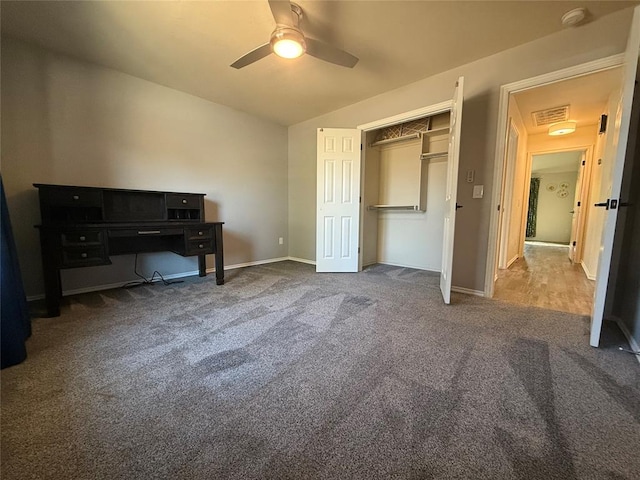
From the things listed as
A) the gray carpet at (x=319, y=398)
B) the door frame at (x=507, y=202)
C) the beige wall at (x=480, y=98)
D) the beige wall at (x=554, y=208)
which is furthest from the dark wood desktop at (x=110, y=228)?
the beige wall at (x=554, y=208)

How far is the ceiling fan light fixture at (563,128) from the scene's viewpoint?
3.89 metres

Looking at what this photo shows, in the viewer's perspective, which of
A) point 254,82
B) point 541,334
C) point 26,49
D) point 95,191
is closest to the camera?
point 541,334

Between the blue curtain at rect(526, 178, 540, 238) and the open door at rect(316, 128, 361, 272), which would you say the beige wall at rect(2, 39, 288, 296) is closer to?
the open door at rect(316, 128, 361, 272)

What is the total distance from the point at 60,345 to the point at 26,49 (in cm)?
271

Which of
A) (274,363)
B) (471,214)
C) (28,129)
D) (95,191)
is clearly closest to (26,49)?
(28,129)

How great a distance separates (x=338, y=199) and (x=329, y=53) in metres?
1.89

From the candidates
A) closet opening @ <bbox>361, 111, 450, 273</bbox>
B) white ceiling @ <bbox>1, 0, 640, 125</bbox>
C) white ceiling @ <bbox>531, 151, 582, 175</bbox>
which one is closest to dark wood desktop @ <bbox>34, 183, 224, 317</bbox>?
white ceiling @ <bbox>1, 0, 640, 125</bbox>

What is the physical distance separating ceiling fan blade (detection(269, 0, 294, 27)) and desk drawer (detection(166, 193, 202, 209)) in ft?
6.98

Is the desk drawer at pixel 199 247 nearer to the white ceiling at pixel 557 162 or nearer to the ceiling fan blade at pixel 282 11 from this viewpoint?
the ceiling fan blade at pixel 282 11

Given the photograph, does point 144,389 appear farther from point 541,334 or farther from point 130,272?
point 541,334

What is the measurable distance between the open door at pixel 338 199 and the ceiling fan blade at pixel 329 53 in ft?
4.84

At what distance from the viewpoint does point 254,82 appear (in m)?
2.95

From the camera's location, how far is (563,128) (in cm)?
395

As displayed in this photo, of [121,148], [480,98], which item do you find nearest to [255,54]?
[121,148]
